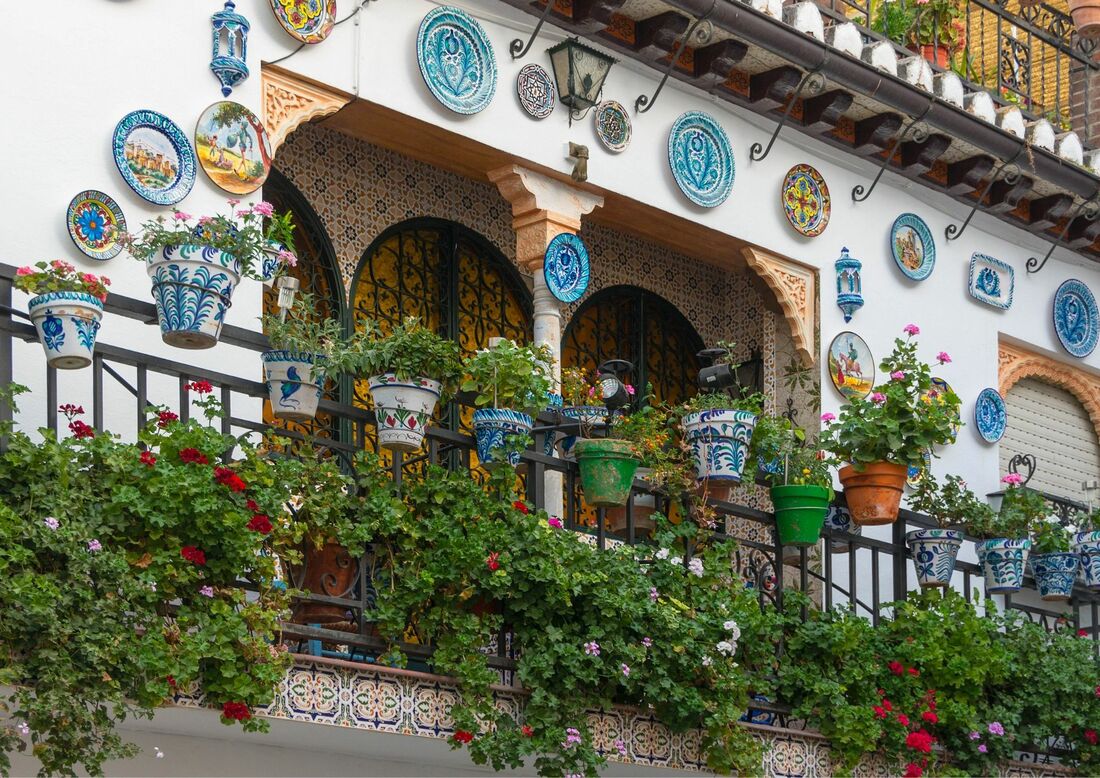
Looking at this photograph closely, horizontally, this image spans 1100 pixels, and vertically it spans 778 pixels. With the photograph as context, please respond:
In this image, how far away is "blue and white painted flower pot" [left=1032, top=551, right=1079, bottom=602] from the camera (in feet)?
41.2

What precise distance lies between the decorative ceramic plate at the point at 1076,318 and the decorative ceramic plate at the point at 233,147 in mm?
7168

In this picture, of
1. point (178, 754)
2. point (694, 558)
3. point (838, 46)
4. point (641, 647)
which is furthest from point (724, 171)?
point (178, 754)

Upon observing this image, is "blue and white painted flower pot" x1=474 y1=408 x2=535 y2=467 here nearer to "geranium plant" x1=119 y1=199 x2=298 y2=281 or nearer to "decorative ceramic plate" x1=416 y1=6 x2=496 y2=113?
"geranium plant" x1=119 y1=199 x2=298 y2=281

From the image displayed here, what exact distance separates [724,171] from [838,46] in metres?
1.07

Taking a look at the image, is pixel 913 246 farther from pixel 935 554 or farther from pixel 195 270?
pixel 195 270

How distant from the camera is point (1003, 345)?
14.2 m

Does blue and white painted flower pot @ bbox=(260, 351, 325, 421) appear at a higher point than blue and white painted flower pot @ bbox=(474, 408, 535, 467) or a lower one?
higher

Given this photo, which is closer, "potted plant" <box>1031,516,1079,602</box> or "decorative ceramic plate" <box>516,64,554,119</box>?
"decorative ceramic plate" <box>516,64,554,119</box>

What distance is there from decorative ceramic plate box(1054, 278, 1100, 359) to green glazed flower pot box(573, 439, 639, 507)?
237 inches

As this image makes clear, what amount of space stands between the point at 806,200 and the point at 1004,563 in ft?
8.50

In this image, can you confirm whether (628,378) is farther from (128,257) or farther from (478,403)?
(128,257)

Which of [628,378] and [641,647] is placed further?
[628,378]

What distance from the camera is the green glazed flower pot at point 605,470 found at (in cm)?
952

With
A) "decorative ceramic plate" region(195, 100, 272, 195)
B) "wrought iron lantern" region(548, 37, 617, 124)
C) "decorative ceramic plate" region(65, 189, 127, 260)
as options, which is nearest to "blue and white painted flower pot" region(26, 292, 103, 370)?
"decorative ceramic plate" region(65, 189, 127, 260)
